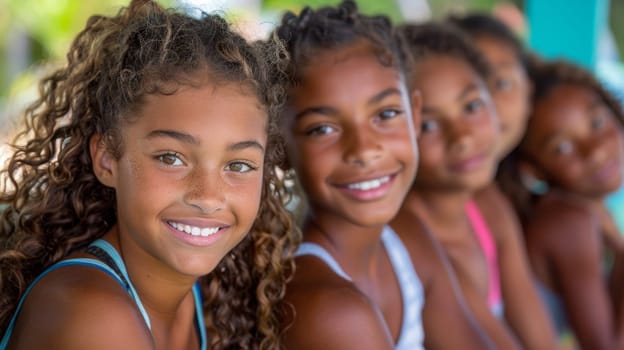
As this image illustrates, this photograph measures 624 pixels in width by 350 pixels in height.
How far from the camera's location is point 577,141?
9.50 ft

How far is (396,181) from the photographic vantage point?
1.94 m

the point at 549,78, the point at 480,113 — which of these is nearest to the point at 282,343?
the point at 480,113

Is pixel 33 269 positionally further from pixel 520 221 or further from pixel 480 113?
pixel 520 221

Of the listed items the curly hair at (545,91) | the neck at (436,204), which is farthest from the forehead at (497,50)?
the neck at (436,204)

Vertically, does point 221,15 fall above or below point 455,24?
above

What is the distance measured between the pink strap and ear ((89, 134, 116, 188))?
1.47 m

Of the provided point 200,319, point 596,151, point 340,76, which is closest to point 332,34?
point 340,76

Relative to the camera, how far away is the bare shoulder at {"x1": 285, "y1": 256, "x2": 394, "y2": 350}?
5.38 ft

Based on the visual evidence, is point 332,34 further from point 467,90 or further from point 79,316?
point 79,316

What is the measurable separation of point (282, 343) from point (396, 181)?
0.48 meters

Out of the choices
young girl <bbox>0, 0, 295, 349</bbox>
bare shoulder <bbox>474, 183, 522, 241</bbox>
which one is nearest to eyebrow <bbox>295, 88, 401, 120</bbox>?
young girl <bbox>0, 0, 295, 349</bbox>

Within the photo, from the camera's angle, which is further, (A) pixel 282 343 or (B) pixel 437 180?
(B) pixel 437 180

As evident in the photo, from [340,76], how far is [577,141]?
4.49 ft

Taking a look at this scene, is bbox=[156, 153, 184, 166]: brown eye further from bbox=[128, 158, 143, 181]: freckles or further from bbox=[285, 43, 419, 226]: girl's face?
bbox=[285, 43, 419, 226]: girl's face
